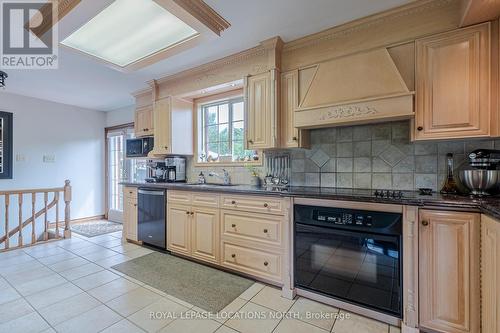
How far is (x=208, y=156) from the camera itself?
369 cm

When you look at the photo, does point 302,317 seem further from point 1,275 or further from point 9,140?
point 9,140

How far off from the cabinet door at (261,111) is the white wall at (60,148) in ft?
14.5

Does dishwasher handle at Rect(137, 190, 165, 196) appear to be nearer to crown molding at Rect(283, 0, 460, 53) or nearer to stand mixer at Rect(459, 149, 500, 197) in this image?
crown molding at Rect(283, 0, 460, 53)

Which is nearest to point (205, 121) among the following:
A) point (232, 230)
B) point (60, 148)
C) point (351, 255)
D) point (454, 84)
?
point (232, 230)

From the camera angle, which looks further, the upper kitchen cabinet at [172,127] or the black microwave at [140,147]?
the black microwave at [140,147]

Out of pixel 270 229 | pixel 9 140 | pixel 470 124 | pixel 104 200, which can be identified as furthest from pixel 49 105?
pixel 470 124

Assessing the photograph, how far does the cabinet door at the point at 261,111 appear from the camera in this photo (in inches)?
99.0

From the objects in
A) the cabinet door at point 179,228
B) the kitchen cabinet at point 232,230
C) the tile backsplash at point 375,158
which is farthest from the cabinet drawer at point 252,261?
the tile backsplash at point 375,158

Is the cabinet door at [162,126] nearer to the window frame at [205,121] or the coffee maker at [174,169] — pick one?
the coffee maker at [174,169]

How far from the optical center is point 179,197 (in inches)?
118

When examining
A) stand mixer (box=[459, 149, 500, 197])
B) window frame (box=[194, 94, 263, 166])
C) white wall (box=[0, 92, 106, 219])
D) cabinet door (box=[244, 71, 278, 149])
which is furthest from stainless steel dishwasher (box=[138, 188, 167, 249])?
stand mixer (box=[459, 149, 500, 197])

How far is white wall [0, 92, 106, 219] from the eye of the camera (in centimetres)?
431

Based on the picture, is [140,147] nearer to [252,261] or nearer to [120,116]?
[120,116]

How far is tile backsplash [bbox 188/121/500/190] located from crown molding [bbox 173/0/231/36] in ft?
4.68
